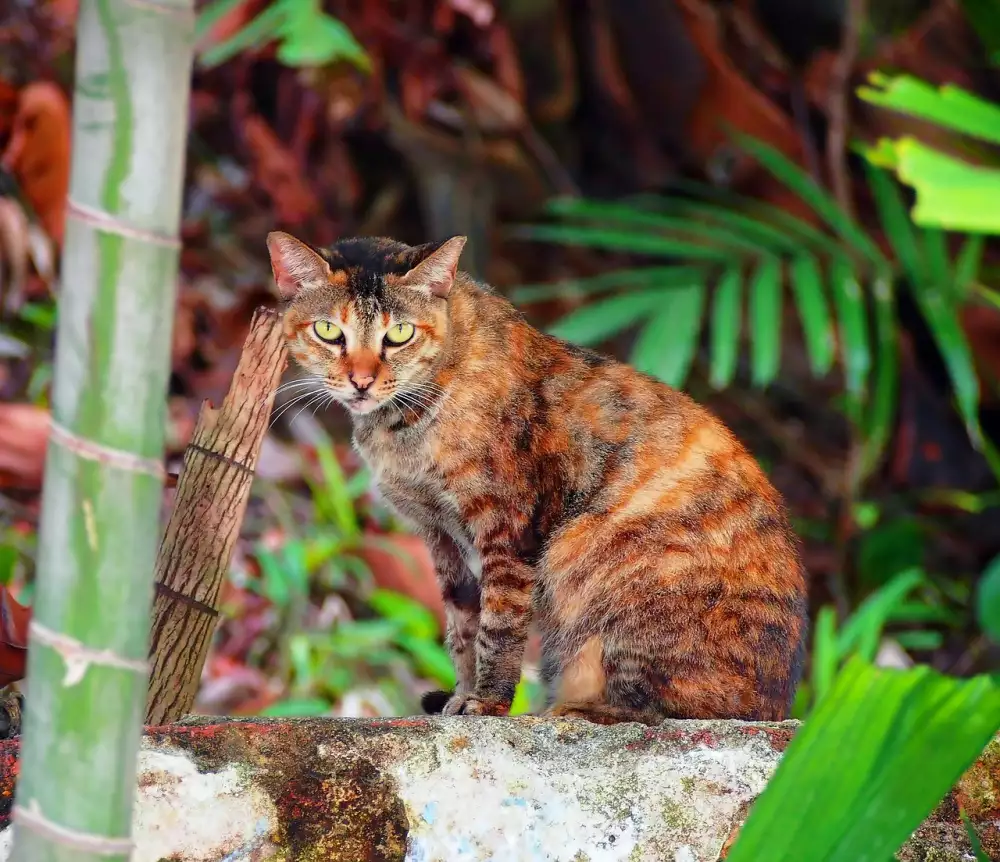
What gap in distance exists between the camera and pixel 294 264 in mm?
2918

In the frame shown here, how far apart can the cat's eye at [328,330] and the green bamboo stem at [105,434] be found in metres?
1.86

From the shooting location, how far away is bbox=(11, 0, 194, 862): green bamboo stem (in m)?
0.97

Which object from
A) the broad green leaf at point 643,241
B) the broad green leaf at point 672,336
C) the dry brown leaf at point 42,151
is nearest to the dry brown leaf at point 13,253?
the dry brown leaf at point 42,151

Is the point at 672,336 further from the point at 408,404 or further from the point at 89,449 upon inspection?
the point at 89,449

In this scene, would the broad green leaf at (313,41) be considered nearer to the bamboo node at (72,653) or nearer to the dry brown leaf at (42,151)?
the dry brown leaf at (42,151)

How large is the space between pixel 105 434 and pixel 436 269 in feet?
6.41

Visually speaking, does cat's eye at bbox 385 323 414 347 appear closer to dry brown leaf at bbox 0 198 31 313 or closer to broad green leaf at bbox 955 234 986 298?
broad green leaf at bbox 955 234 986 298

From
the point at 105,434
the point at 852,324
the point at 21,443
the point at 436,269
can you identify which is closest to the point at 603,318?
the point at 852,324

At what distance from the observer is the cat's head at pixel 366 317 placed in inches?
113

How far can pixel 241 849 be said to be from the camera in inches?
76.8

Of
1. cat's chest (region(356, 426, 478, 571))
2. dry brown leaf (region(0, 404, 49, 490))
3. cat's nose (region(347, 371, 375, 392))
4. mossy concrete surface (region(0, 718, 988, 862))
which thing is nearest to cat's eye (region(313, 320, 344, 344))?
cat's nose (region(347, 371, 375, 392))

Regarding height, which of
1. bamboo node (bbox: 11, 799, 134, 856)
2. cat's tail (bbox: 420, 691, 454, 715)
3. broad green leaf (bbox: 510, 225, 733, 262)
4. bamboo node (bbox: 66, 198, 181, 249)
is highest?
broad green leaf (bbox: 510, 225, 733, 262)

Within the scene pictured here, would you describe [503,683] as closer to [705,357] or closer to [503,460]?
[503,460]

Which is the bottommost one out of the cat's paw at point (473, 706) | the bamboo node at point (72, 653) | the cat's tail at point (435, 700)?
the cat's tail at point (435, 700)
